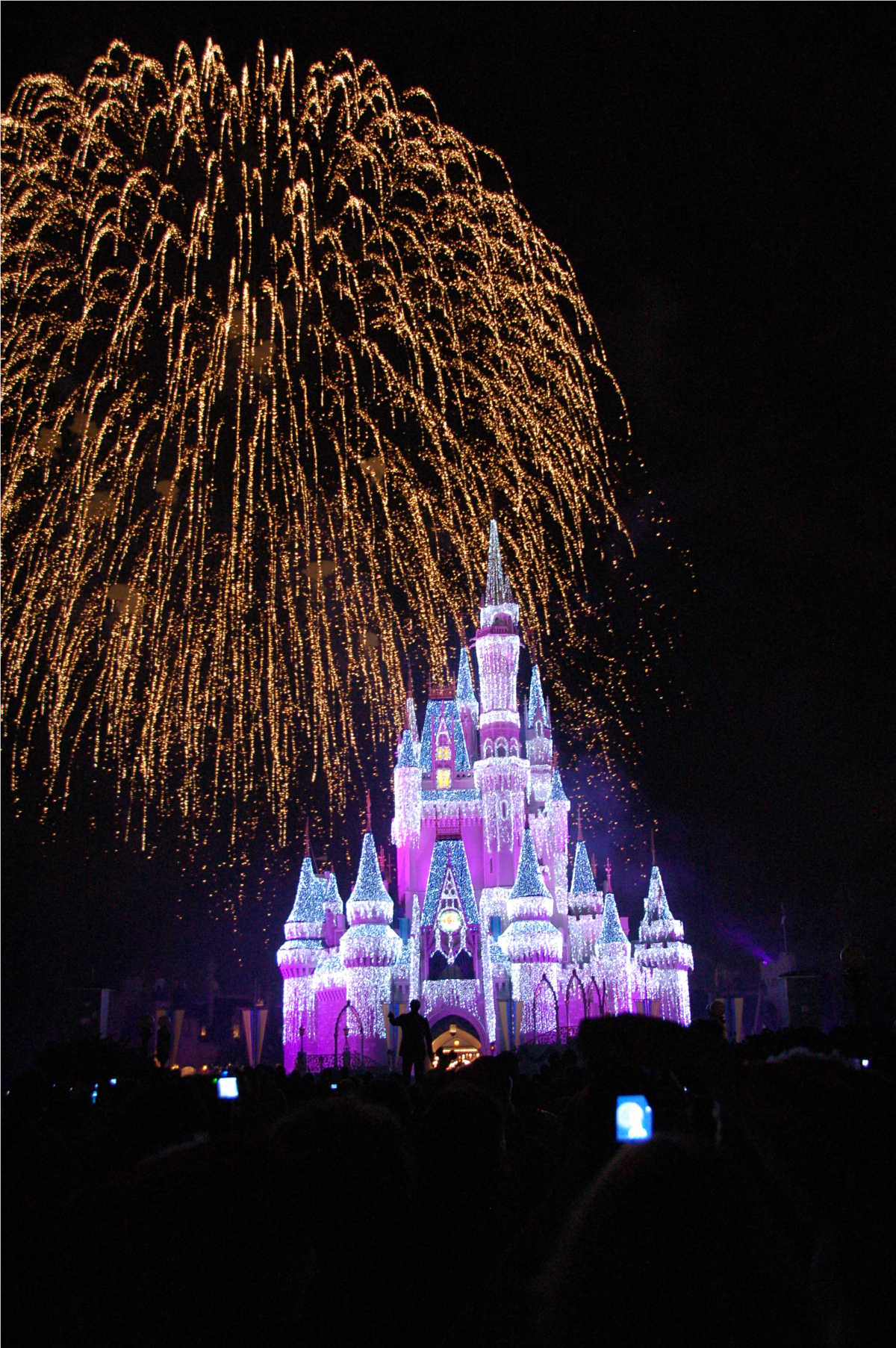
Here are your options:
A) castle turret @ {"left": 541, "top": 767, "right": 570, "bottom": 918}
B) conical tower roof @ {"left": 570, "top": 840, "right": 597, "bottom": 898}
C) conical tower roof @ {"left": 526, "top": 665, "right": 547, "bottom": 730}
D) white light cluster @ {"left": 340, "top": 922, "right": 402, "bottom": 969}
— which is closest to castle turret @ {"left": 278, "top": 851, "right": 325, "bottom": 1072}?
white light cluster @ {"left": 340, "top": 922, "right": 402, "bottom": 969}

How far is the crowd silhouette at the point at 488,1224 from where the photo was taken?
1.99 m

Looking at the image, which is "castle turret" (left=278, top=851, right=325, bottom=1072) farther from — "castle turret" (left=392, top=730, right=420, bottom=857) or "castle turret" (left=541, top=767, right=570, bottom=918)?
"castle turret" (left=541, top=767, right=570, bottom=918)

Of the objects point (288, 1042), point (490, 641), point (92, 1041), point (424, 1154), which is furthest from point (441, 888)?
point (424, 1154)

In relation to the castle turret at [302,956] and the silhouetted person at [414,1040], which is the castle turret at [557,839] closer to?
the castle turret at [302,956]

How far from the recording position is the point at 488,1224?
4.82m

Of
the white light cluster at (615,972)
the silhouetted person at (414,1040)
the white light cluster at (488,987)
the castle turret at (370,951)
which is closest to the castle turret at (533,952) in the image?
the white light cluster at (488,987)

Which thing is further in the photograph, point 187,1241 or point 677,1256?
point 187,1241

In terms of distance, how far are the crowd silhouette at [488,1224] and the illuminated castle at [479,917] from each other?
42.3 meters

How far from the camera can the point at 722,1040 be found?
3.21 m

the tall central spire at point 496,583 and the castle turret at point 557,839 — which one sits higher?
the tall central spire at point 496,583

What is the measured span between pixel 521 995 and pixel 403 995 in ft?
18.7

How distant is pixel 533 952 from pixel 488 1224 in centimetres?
4700

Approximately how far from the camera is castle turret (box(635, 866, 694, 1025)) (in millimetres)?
54219

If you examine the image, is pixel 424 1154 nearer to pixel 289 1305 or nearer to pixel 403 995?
pixel 289 1305
